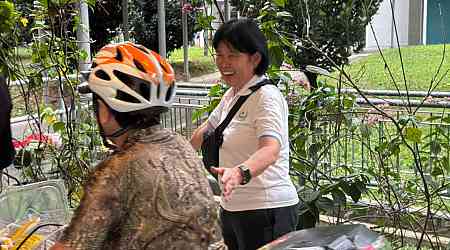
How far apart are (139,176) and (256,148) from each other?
3.11ft

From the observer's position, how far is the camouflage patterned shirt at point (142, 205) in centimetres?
129

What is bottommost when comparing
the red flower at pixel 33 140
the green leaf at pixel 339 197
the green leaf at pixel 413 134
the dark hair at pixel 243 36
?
the green leaf at pixel 339 197

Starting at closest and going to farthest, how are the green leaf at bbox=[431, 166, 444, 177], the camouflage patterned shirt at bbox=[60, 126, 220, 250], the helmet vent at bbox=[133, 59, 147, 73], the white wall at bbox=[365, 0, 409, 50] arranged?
1. the camouflage patterned shirt at bbox=[60, 126, 220, 250]
2. the helmet vent at bbox=[133, 59, 147, 73]
3. the green leaf at bbox=[431, 166, 444, 177]
4. the white wall at bbox=[365, 0, 409, 50]

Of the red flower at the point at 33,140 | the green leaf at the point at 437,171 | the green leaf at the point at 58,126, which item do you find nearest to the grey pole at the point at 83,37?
the green leaf at the point at 58,126

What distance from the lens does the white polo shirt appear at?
7.25 feet

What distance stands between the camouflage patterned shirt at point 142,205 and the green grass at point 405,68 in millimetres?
2328

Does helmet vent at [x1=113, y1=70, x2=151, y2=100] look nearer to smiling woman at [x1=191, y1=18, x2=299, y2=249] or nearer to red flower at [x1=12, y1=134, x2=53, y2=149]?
smiling woman at [x1=191, y1=18, x2=299, y2=249]

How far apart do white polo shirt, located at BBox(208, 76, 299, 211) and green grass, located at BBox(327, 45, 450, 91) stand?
1.39 m

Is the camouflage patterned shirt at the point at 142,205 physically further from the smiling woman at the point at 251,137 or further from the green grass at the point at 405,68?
the green grass at the point at 405,68

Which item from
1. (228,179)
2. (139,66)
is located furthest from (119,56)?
(228,179)

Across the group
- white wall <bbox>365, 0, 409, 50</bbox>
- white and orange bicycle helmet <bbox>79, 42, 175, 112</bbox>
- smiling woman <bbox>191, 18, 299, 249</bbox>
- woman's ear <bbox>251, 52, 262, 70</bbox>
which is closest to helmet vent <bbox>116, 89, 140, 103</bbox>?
white and orange bicycle helmet <bbox>79, 42, 175, 112</bbox>

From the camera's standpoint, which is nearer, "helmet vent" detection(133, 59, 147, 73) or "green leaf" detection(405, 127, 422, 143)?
"helmet vent" detection(133, 59, 147, 73)

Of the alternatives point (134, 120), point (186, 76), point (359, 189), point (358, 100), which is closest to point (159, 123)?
point (134, 120)

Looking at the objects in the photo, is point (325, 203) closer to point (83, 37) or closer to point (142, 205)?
point (142, 205)
